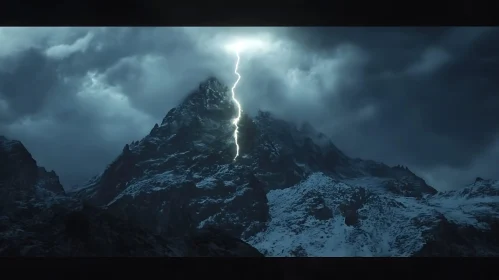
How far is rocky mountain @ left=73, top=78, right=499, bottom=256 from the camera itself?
109 m

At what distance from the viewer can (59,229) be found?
60.5 metres

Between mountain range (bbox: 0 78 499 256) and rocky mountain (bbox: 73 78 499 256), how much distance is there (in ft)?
Answer: 0.82

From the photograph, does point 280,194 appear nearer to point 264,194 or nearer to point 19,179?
point 264,194

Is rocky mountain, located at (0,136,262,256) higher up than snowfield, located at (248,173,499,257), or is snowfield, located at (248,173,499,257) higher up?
snowfield, located at (248,173,499,257)

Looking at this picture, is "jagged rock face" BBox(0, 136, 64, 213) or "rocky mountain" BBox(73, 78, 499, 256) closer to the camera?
"jagged rock face" BBox(0, 136, 64, 213)

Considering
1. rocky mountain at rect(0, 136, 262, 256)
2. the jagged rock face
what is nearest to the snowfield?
rocky mountain at rect(0, 136, 262, 256)

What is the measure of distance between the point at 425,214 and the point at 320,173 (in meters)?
28.1

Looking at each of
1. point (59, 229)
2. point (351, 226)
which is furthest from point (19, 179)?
point (351, 226)

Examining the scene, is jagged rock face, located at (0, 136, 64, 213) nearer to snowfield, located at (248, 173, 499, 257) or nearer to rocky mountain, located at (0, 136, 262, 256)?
rocky mountain, located at (0, 136, 262, 256)

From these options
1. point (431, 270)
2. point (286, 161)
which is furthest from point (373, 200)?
point (431, 270)

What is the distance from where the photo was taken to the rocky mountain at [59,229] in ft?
187

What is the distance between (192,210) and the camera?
11081 cm

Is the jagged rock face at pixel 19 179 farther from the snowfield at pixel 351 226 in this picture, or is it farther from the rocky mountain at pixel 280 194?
the snowfield at pixel 351 226

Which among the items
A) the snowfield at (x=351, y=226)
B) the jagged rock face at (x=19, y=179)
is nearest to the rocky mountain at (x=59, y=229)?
the jagged rock face at (x=19, y=179)
